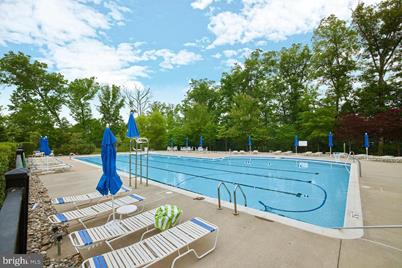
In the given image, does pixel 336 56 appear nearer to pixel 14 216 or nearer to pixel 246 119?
pixel 246 119

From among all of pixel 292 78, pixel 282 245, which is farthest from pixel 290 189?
pixel 292 78

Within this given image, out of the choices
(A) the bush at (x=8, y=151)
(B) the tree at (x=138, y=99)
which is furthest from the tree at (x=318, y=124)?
(B) the tree at (x=138, y=99)

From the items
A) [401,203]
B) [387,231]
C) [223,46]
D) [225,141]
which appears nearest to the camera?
[387,231]

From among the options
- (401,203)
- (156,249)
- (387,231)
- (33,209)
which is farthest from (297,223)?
(33,209)

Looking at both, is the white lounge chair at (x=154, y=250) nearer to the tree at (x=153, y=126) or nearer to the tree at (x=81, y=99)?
the tree at (x=153, y=126)

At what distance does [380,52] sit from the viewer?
51.8 ft

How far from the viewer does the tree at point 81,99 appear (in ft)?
86.0

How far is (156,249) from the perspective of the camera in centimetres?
235

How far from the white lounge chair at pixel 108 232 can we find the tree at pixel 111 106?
28.2m

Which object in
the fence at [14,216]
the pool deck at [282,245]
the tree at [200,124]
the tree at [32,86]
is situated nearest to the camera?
the fence at [14,216]

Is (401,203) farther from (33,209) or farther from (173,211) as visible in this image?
(33,209)

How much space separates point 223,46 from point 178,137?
12836mm

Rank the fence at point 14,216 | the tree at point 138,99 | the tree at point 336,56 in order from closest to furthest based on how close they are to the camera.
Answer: the fence at point 14,216 < the tree at point 336,56 < the tree at point 138,99

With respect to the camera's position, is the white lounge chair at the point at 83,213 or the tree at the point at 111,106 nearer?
the white lounge chair at the point at 83,213
